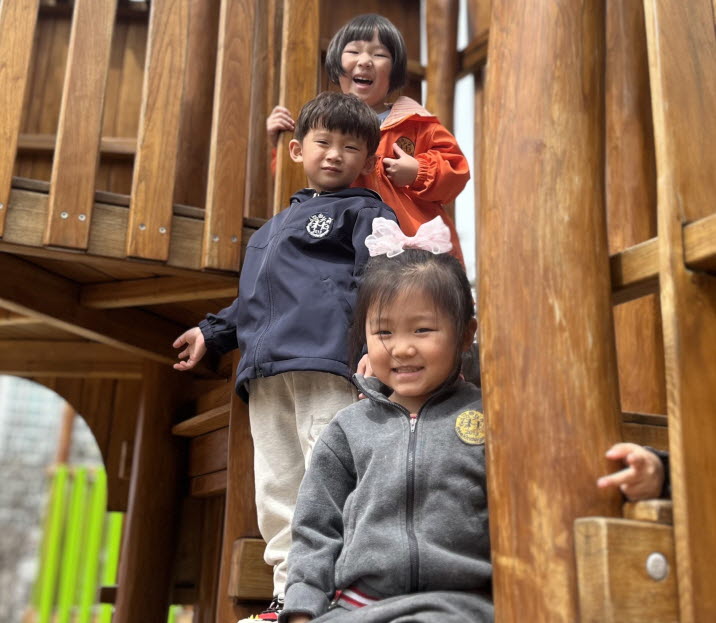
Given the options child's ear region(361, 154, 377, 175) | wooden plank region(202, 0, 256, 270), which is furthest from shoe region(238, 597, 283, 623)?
child's ear region(361, 154, 377, 175)

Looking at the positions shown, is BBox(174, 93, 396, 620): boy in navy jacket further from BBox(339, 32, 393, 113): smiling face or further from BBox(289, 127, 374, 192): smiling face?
BBox(339, 32, 393, 113): smiling face

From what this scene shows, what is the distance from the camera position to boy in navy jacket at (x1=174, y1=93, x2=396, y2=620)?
2.32 meters

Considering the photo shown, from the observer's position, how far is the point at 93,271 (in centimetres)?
323

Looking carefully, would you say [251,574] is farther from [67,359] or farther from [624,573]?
[67,359]

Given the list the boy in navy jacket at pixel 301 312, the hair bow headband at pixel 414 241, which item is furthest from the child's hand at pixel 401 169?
the hair bow headband at pixel 414 241

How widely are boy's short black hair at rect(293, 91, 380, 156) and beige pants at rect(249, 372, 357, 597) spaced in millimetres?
668

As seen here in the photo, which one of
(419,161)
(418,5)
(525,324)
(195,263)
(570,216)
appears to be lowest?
(525,324)

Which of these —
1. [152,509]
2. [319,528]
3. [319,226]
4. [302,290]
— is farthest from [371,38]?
[152,509]

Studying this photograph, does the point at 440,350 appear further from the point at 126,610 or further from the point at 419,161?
the point at 126,610

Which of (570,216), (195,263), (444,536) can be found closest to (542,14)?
(570,216)

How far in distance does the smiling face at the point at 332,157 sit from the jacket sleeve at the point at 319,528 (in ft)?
2.87

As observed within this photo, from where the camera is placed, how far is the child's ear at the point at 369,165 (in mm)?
2632

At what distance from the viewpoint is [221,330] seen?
2607mm

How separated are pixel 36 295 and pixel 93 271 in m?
0.20
